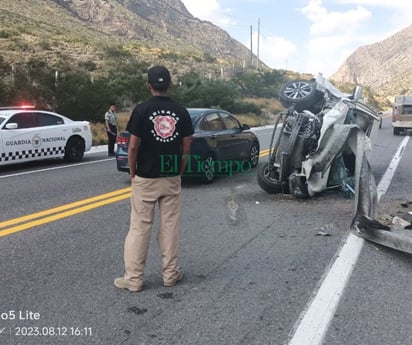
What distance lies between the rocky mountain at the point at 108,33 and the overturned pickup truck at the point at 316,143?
1039 inches

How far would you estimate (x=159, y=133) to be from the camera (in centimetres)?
422

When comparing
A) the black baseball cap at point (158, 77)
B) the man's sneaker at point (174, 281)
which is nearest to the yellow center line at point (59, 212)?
the man's sneaker at point (174, 281)

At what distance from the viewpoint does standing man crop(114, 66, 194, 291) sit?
13.7 feet

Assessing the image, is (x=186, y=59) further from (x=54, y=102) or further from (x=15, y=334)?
(x=15, y=334)

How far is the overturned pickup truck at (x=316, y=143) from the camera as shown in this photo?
795 cm

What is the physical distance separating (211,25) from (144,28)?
4471 centimetres

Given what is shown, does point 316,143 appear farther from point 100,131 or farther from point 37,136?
point 100,131

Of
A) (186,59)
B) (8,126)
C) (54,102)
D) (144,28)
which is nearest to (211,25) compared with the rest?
(144,28)

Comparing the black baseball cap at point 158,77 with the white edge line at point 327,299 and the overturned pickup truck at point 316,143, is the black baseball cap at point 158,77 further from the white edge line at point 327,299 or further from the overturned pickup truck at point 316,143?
the overturned pickup truck at point 316,143

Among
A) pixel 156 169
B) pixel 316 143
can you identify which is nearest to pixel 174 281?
pixel 156 169

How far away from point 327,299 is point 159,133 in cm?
197

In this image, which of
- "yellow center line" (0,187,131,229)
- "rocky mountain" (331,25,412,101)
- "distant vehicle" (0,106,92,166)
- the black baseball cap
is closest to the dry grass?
"distant vehicle" (0,106,92,166)

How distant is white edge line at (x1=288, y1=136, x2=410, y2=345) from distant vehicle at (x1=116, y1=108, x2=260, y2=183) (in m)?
4.08

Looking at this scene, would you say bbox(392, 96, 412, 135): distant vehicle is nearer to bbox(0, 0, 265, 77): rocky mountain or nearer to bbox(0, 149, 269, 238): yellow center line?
bbox(0, 149, 269, 238): yellow center line
